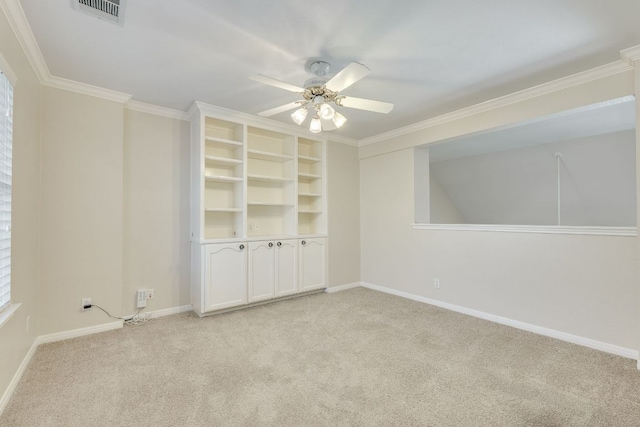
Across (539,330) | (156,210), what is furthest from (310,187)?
(539,330)

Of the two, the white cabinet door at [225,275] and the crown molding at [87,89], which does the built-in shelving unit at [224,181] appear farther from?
the crown molding at [87,89]

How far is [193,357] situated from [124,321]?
1.28m

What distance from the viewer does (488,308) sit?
3.31m

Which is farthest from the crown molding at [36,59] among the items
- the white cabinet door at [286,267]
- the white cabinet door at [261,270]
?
the white cabinet door at [286,267]

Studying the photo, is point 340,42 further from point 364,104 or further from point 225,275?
point 225,275

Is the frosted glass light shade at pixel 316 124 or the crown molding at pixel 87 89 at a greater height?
the crown molding at pixel 87 89

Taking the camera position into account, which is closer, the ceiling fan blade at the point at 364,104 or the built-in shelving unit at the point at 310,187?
the ceiling fan blade at the point at 364,104

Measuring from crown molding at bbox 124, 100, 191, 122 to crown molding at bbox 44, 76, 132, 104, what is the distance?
0.14 metres

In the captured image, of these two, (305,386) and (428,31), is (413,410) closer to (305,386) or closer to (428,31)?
(305,386)

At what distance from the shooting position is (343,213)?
15.5 feet

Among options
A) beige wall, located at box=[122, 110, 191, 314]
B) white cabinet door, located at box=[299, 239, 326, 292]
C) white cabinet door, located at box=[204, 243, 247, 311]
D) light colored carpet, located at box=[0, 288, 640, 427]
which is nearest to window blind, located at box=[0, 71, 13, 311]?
light colored carpet, located at box=[0, 288, 640, 427]

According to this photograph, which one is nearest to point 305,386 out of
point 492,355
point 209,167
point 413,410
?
point 413,410

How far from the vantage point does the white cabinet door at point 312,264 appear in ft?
13.8

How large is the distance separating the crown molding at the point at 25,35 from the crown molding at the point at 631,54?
13.7 ft
